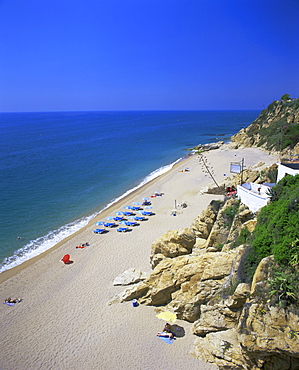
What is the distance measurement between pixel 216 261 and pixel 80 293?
9133 mm

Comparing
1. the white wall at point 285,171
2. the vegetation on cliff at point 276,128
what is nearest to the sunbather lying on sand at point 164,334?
the white wall at point 285,171

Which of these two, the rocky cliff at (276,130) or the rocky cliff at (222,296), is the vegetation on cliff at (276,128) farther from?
the rocky cliff at (222,296)

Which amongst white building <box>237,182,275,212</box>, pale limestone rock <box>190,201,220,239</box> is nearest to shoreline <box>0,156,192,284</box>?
pale limestone rock <box>190,201,220,239</box>

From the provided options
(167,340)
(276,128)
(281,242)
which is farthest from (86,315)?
(276,128)

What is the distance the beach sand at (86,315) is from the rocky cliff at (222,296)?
2.64ft

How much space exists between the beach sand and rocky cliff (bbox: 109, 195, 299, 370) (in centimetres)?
81

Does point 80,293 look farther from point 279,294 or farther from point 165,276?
point 279,294

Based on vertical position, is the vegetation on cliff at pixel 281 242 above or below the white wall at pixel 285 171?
below

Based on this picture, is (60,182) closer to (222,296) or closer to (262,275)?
(222,296)

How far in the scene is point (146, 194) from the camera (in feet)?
122

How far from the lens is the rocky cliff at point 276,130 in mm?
44047

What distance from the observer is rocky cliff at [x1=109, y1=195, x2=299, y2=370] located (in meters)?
8.87

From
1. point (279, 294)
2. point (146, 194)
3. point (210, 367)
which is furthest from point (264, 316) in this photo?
point (146, 194)

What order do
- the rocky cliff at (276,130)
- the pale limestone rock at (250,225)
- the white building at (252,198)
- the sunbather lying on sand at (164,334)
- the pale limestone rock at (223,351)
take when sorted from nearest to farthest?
the pale limestone rock at (223,351) < the sunbather lying on sand at (164,334) < the pale limestone rock at (250,225) < the white building at (252,198) < the rocky cliff at (276,130)
